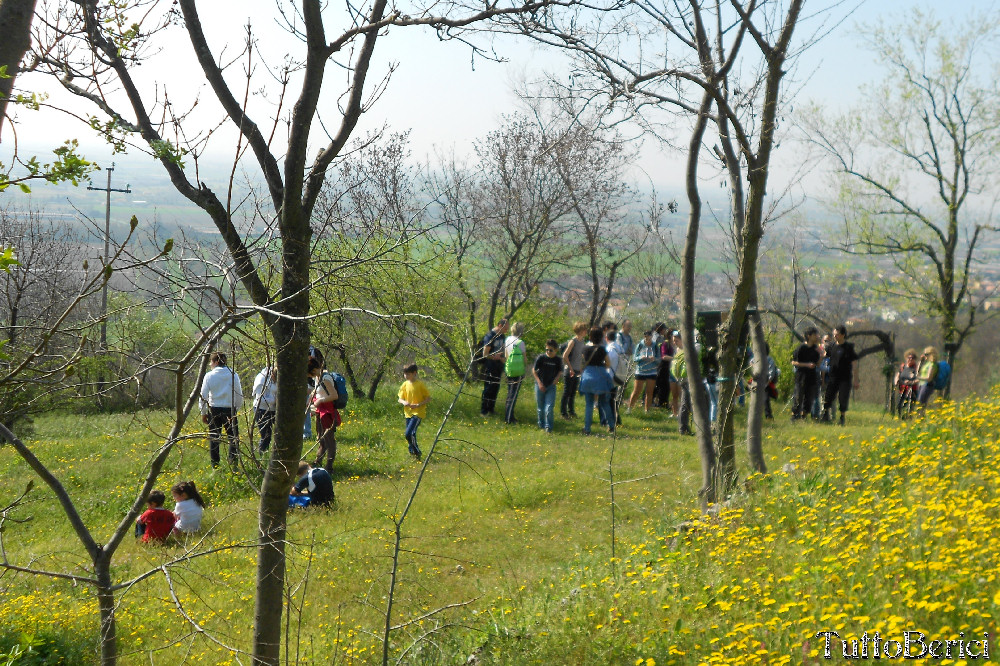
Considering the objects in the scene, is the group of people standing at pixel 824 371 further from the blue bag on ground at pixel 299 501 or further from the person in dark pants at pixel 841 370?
the blue bag on ground at pixel 299 501

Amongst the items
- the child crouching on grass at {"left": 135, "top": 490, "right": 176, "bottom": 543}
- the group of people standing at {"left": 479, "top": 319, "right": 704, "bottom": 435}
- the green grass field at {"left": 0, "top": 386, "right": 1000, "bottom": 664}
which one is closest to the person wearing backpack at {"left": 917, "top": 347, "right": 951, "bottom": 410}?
the green grass field at {"left": 0, "top": 386, "right": 1000, "bottom": 664}

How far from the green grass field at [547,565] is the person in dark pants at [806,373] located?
269cm

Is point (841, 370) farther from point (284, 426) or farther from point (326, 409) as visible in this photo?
point (284, 426)

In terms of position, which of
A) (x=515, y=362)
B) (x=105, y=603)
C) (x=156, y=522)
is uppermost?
(x=515, y=362)

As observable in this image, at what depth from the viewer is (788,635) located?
3988mm

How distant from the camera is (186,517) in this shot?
833cm

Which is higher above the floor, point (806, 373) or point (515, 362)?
point (806, 373)

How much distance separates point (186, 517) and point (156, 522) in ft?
1.03

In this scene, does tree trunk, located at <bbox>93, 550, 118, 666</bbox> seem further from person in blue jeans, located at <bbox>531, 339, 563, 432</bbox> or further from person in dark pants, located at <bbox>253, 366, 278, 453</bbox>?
person in blue jeans, located at <bbox>531, 339, 563, 432</bbox>

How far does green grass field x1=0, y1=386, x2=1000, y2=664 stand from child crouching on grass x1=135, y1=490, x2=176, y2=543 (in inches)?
12.5

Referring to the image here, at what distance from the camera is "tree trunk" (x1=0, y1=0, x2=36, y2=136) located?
338 centimetres

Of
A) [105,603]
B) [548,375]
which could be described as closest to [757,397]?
[548,375]

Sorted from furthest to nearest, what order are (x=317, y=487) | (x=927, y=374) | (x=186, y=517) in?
(x=927, y=374), (x=317, y=487), (x=186, y=517)

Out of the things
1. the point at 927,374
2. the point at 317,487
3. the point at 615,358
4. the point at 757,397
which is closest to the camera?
the point at 757,397
